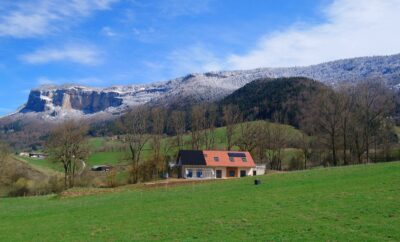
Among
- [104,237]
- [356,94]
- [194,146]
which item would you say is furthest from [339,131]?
[104,237]

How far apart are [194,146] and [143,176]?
57.9 ft

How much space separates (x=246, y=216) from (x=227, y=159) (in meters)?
57.5

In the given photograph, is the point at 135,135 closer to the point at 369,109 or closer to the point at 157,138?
the point at 157,138

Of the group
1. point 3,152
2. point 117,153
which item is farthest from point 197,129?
point 3,152

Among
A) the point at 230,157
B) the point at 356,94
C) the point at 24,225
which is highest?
the point at 356,94

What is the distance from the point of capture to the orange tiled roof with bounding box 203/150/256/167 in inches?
3290

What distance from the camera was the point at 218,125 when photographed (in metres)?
151

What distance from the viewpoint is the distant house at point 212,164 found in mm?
82250

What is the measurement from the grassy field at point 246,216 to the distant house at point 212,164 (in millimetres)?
40714

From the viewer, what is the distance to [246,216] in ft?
89.6

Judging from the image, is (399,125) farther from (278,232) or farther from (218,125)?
(278,232)

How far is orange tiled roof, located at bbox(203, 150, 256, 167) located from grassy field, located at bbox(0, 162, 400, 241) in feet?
136

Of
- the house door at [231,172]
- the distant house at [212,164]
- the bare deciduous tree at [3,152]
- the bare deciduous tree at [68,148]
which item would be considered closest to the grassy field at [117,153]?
the distant house at [212,164]

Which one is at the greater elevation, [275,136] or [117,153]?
[275,136]
